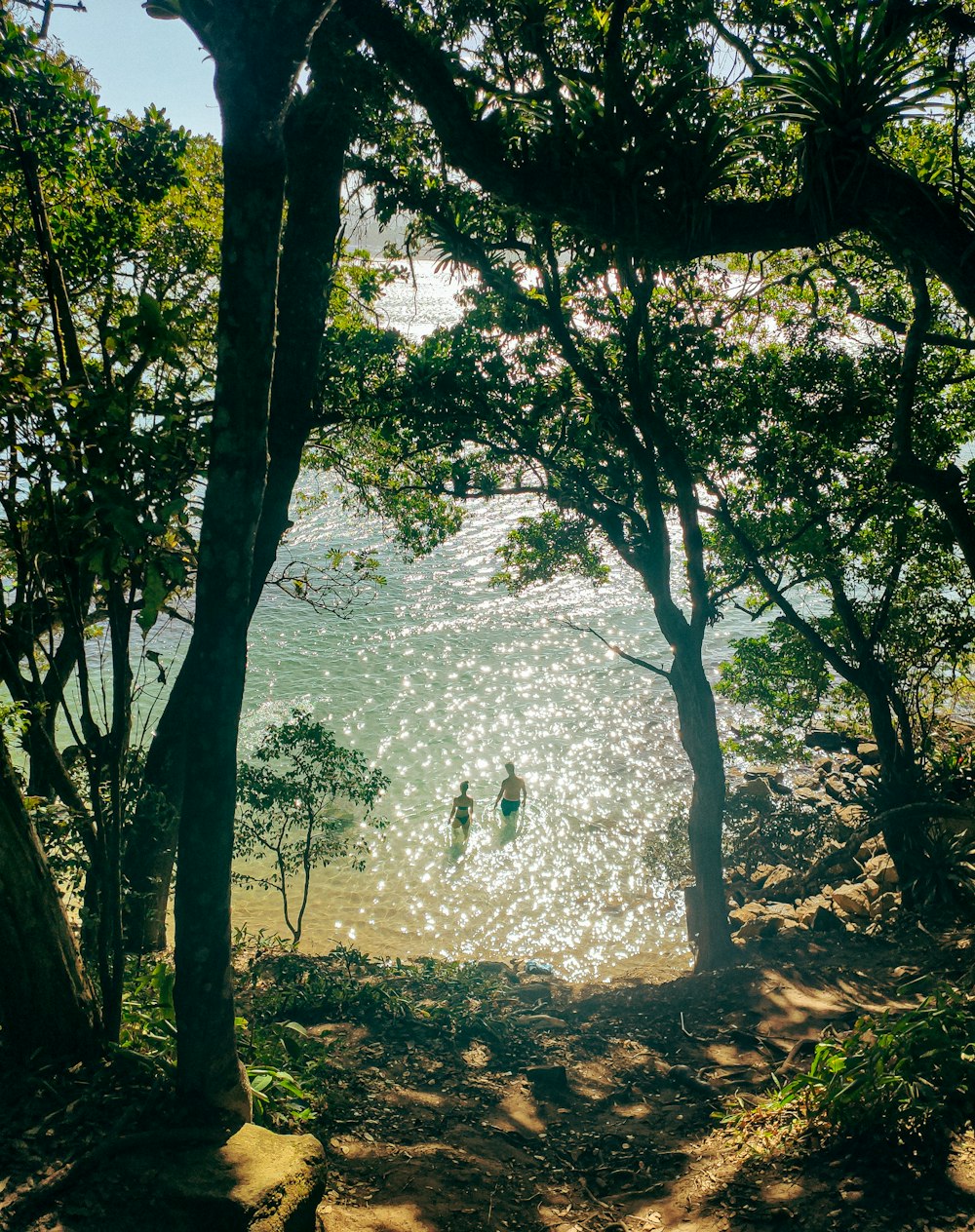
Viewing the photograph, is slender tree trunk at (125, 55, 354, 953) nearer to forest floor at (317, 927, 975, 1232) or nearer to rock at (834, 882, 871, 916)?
forest floor at (317, 927, 975, 1232)

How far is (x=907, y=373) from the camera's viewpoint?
645cm

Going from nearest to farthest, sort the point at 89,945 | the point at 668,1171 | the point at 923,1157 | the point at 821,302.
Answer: the point at 923,1157, the point at 668,1171, the point at 89,945, the point at 821,302

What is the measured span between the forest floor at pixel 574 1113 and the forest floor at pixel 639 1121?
2cm

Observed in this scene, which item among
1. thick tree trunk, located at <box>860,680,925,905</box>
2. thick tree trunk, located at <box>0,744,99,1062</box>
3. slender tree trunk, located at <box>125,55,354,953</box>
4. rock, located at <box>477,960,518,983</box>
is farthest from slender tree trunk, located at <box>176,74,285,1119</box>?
thick tree trunk, located at <box>860,680,925,905</box>

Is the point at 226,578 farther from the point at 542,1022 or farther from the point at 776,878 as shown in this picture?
the point at 776,878

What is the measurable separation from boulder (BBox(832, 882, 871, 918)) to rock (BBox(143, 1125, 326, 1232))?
8.69 metres

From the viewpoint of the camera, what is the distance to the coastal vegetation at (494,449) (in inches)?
164

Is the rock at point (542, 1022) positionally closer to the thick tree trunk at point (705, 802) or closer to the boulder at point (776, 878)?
the thick tree trunk at point (705, 802)

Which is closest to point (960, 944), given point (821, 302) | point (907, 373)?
point (907, 373)

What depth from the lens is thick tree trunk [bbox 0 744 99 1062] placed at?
4457mm

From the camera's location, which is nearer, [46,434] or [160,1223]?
[160,1223]

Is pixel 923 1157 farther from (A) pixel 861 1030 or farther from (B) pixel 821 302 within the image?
(B) pixel 821 302

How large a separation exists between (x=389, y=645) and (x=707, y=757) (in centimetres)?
1627

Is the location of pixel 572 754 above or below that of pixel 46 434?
below
